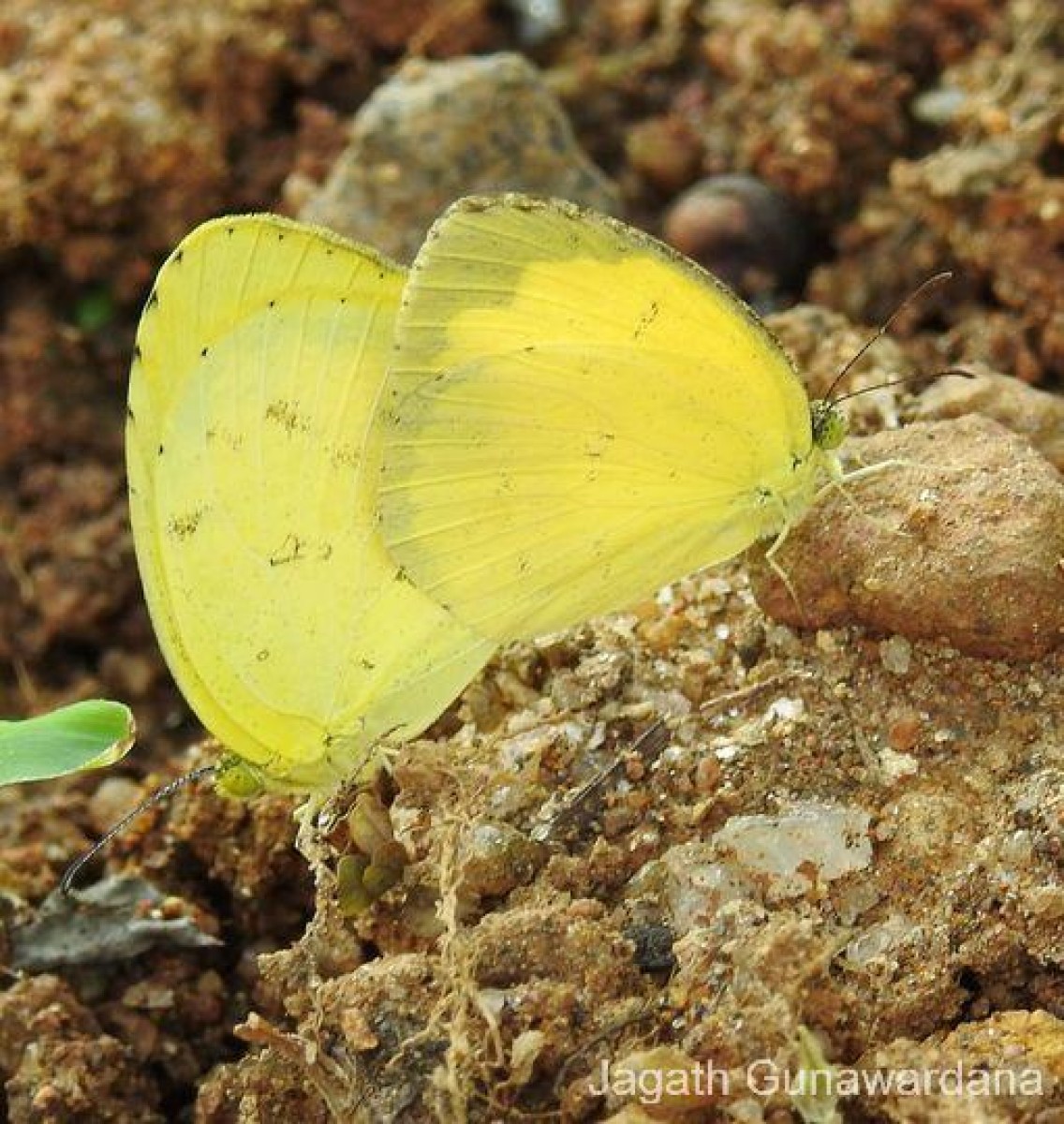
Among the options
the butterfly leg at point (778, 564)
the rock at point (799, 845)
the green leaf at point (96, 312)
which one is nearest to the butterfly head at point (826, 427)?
the butterfly leg at point (778, 564)

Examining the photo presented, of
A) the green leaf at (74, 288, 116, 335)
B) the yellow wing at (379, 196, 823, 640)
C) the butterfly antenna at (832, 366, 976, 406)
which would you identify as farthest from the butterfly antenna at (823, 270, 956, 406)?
the green leaf at (74, 288, 116, 335)

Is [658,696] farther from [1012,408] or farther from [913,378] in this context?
[1012,408]

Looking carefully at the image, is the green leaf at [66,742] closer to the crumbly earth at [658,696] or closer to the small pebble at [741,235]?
the crumbly earth at [658,696]

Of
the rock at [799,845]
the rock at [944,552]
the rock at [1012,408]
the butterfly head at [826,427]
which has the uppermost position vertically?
the butterfly head at [826,427]

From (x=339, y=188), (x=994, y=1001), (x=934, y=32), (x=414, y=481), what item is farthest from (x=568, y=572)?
(x=934, y=32)

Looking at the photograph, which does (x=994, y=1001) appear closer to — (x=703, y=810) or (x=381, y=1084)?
(x=703, y=810)
